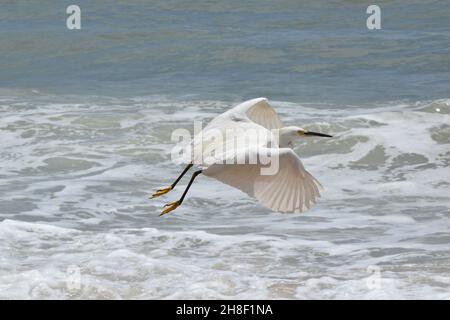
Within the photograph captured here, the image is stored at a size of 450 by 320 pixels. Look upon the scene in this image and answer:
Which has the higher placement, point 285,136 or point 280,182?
point 285,136

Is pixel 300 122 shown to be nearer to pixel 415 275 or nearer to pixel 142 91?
pixel 142 91

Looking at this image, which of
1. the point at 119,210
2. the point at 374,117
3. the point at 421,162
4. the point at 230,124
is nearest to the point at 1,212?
the point at 119,210

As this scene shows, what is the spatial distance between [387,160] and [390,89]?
3001 millimetres

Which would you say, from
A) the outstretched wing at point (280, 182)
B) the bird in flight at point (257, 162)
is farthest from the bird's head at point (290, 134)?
the outstretched wing at point (280, 182)

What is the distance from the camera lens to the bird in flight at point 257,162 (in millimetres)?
5684

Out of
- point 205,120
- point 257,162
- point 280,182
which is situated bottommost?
point 205,120

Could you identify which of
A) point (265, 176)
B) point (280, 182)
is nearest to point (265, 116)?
point (265, 176)

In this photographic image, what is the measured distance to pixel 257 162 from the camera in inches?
227

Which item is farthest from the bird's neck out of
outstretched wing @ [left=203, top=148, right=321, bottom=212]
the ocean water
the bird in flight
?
the ocean water

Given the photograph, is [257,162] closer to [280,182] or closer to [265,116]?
[280,182]

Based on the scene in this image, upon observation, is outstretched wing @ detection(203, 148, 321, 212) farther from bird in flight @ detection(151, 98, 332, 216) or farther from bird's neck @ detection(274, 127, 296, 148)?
bird's neck @ detection(274, 127, 296, 148)

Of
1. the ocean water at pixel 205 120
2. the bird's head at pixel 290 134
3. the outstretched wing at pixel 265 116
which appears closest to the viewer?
the bird's head at pixel 290 134

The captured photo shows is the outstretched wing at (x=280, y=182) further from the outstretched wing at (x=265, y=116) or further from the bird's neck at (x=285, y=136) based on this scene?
the outstretched wing at (x=265, y=116)

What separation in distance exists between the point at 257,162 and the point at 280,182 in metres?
0.18
